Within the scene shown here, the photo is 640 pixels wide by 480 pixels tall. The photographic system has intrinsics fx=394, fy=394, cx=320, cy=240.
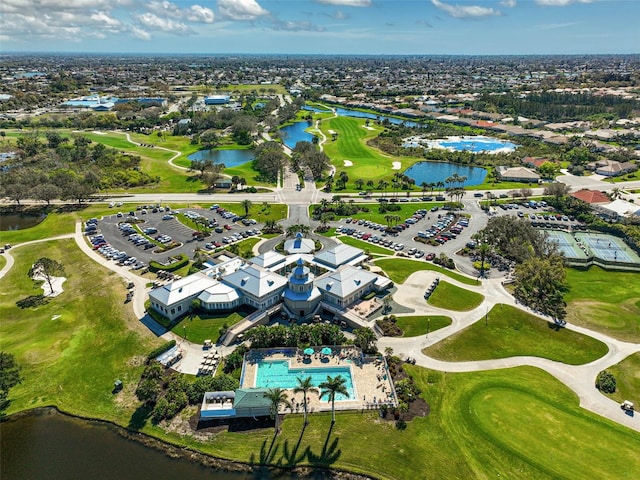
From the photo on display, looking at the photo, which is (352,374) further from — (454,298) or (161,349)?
(161,349)

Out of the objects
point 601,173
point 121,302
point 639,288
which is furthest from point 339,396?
point 601,173

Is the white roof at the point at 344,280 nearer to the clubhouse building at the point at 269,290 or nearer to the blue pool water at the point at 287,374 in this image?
the clubhouse building at the point at 269,290

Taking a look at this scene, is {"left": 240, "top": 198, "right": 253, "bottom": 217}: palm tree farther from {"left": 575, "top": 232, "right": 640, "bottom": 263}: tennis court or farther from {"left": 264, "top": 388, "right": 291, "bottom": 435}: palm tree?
{"left": 575, "top": 232, "right": 640, "bottom": 263}: tennis court

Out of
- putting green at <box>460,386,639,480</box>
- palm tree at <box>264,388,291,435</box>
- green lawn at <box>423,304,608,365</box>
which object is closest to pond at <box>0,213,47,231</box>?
palm tree at <box>264,388,291,435</box>

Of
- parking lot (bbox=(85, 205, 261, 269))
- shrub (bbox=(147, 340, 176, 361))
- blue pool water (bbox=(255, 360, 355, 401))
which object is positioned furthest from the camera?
parking lot (bbox=(85, 205, 261, 269))

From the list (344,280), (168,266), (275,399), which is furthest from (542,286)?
(168,266)

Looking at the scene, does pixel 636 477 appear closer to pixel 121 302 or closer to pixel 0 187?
pixel 121 302

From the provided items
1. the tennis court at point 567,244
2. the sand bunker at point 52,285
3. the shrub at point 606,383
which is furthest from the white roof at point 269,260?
the tennis court at point 567,244
